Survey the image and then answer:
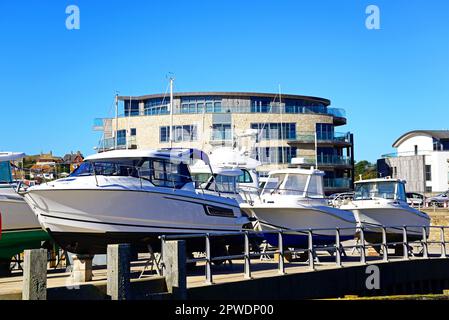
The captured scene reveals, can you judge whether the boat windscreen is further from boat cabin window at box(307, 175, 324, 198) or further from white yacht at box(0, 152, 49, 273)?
white yacht at box(0, 152, 49, 273)

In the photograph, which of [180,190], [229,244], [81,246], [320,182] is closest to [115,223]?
[81,246]

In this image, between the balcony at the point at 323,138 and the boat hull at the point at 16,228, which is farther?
the balcony at the point at 323,138

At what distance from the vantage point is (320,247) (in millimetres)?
17359

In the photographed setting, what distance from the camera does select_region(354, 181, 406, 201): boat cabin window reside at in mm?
26875

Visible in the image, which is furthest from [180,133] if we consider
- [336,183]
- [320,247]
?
[320,247]

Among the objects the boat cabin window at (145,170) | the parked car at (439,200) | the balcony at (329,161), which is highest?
the balcony at (329,161)

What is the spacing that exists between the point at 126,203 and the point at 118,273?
4941 mm

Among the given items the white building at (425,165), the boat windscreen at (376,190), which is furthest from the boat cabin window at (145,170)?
the white building at (425,165)

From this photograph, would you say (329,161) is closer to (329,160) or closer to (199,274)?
(329,160)

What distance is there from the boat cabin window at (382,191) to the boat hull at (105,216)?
1188 centimetres

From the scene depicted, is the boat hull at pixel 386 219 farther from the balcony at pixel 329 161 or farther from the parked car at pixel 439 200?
the balcony at pixel 329 161

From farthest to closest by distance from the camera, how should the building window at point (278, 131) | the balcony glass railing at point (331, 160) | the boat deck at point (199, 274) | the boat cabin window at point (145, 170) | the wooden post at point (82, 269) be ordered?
the balcony glass railing at point (331, 160) < the building window at point (278, 131) < the boat cabin window at point (145, 170) < the wooden post at point (82, 269) < the boat deck at point (199, 274)

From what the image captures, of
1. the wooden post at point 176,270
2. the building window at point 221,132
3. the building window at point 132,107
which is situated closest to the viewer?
the wooden post at point 176,270

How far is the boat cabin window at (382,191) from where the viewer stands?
2688 cm
